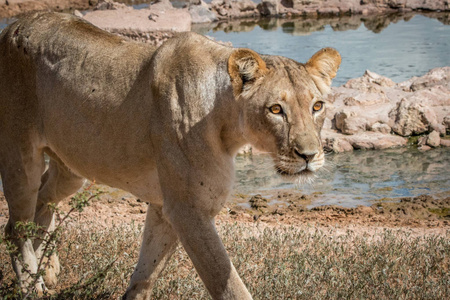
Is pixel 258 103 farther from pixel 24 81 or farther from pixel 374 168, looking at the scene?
pixel 374 168

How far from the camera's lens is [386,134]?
10266 mm

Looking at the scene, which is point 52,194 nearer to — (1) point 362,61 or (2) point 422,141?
(2) point 422,141

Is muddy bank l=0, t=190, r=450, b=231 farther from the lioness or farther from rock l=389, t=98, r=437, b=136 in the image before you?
the lioness

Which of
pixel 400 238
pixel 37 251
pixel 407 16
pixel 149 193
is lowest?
pixel 407 16

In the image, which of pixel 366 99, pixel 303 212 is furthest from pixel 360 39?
pixel 303 212

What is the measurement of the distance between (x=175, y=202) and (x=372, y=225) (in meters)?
3.92

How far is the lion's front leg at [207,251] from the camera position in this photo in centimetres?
367

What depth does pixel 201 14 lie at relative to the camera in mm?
20938

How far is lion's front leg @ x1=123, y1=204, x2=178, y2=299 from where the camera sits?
434 cm

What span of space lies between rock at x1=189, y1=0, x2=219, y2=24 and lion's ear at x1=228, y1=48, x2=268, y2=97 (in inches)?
691

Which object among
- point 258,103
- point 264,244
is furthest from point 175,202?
point 264,244

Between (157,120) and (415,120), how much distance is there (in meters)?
7.31

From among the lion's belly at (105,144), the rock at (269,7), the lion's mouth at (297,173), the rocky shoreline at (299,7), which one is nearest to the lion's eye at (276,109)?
the lion's mouth at (297,173)

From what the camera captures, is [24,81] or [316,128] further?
[24,81]
